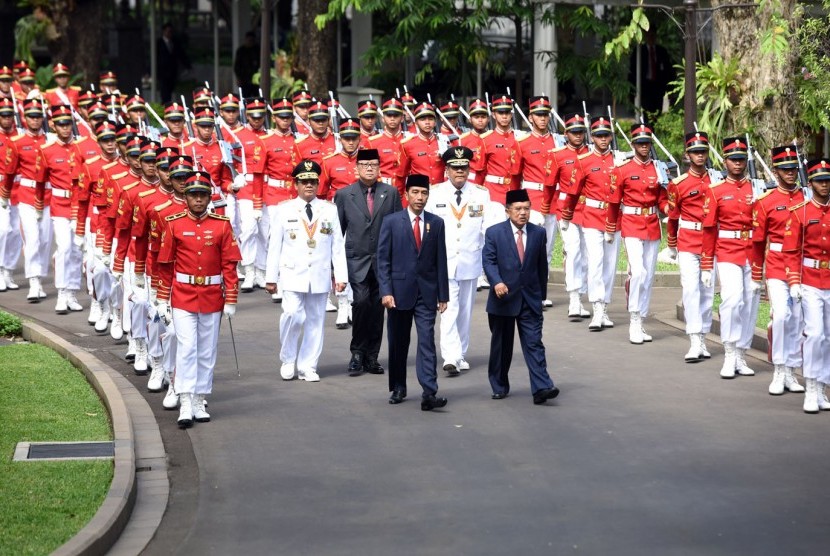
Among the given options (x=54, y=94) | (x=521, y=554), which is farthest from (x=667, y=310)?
(x=54, y=94)

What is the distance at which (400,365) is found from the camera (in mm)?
13891

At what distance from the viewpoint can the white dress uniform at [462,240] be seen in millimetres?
15547

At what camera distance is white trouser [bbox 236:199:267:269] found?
20.4m

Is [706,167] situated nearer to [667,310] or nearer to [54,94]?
[667,310]

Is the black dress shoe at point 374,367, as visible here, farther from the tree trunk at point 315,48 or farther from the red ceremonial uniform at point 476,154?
the tree trunk at point 315,48

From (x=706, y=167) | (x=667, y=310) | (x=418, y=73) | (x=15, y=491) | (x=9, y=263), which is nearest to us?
(x=15, y=491)

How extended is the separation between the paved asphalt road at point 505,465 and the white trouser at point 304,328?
270 millimetres

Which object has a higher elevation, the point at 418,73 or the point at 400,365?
the point at 418,73

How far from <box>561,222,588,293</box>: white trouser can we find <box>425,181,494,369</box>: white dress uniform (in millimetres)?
2627

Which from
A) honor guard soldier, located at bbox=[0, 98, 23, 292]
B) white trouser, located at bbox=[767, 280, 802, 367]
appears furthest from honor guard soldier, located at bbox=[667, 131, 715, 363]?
honor guard soldier, located at bbox=[0, 98, 23, 292]

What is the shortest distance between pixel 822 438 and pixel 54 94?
16.6 metres

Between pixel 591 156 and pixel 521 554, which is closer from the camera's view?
pixel 521 554

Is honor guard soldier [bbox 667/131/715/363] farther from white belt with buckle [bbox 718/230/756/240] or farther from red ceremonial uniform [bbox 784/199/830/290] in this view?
red ceremonial uniform [bbox 784/199/830/290]

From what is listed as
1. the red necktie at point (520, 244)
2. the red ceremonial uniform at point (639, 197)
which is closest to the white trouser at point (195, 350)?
the red necktie at point (520, 244)
